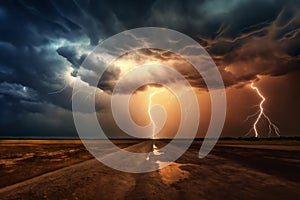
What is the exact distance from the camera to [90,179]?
36.7ft

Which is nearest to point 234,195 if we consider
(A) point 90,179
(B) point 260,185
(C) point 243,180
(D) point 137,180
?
(B) point 260,185

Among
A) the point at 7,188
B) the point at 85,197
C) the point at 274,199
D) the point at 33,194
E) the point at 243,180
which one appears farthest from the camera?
the point at 243,180

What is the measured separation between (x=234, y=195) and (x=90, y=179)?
6472 mm

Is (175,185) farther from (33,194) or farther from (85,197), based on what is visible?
(33,194)

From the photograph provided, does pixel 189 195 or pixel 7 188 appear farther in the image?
pixel 7 188

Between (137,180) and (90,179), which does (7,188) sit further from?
(137,180)

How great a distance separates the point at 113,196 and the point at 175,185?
9.25ft

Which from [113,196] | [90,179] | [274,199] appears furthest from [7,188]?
[274,199]

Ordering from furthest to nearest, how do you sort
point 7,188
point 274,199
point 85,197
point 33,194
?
point 7,188, point 33,194, point 85,197, point 274,199

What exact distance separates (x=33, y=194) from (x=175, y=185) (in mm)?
5087

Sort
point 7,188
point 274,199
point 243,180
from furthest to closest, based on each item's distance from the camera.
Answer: point 243,180 < point 7,188 < point 274,199

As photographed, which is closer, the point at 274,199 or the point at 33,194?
the point at 274,199

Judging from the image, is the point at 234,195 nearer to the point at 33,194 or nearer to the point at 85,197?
the point at 85,197

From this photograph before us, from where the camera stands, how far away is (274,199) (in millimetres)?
7074
